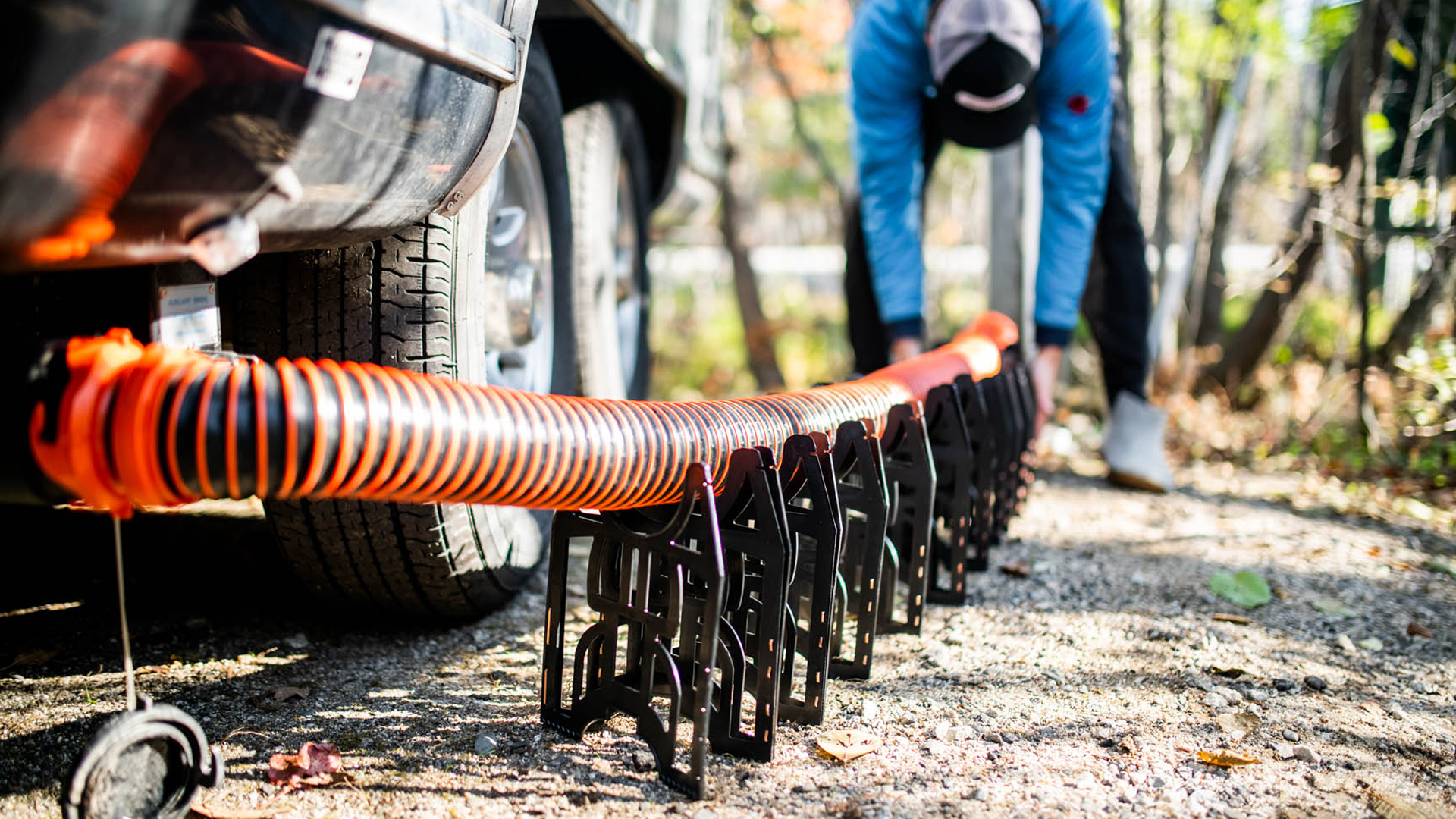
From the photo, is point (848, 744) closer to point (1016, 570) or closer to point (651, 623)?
point (651, 623)

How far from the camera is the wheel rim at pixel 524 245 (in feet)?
7.78

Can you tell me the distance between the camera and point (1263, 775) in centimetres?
172

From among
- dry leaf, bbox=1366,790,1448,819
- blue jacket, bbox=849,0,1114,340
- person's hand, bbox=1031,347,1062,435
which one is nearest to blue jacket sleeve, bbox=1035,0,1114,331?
blue jacket, bbox=849,0,1114,340

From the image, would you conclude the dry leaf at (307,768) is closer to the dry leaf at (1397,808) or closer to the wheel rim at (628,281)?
the dry leaf at (1397,808)

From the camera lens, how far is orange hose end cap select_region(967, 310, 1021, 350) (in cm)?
381

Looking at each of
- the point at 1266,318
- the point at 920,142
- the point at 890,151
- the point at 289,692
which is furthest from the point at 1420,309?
the point at 289,692

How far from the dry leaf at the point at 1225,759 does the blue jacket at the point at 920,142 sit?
2.26 m

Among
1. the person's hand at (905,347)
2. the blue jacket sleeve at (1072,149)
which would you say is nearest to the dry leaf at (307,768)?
the person's hand at (905,347)

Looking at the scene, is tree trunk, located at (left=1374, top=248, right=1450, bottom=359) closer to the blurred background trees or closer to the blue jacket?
the blurred background trees

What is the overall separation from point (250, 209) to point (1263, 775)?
1.80 meters

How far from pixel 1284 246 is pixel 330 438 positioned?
5.18 meters

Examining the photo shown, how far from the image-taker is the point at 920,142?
3928mm

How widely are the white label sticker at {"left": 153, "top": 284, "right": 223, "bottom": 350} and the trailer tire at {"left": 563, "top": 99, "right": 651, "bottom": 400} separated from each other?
134cm

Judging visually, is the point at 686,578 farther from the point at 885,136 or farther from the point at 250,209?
the point at 885,136
